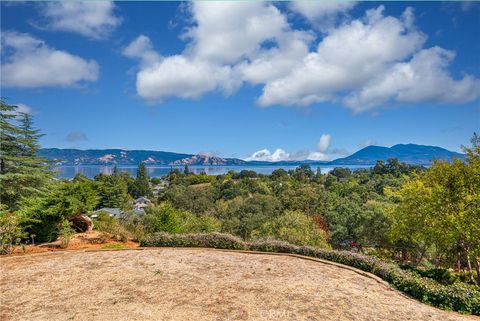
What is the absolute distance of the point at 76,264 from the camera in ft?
43.4

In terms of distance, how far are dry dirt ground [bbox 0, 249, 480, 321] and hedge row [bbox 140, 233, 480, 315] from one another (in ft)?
1.77

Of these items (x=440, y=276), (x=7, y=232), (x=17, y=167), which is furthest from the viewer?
(x=17, y=167)

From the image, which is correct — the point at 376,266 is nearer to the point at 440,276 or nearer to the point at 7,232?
the point at 440,276

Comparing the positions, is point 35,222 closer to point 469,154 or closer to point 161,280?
point 161,280

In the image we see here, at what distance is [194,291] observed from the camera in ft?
33.6

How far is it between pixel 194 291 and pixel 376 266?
6889mm

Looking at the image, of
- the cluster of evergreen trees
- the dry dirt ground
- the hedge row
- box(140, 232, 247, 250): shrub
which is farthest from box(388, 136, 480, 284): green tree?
box(140, 232, 247, 250): shrub

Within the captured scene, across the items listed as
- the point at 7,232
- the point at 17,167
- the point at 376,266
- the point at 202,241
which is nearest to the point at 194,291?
the point at 202,241

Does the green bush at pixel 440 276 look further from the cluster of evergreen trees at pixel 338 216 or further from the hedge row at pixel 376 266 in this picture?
the hedge row at pixel 376 266

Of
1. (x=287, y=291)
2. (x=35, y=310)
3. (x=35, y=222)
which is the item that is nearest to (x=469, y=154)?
(x=287, y=291)

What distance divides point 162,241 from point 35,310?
25.1 ft

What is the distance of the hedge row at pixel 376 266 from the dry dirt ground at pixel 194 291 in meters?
0.54

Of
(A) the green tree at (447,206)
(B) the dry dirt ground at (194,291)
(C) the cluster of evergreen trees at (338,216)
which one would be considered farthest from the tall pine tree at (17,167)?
(A) the green tree at (447,206)

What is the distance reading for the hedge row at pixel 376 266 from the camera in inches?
390
